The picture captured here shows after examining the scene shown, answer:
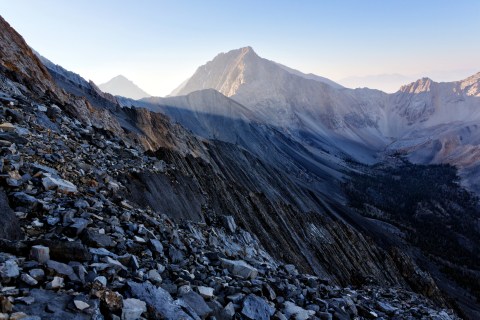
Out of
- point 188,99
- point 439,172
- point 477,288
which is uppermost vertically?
point 188,99

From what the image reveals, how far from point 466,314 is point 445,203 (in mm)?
102663

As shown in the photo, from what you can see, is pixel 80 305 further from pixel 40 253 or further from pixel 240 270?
→ pixel 240 270

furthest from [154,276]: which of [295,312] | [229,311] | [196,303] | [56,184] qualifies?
[56,184]

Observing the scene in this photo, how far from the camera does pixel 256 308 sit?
859cm

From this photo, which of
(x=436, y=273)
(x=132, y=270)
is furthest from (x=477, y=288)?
(x=132, y=270)

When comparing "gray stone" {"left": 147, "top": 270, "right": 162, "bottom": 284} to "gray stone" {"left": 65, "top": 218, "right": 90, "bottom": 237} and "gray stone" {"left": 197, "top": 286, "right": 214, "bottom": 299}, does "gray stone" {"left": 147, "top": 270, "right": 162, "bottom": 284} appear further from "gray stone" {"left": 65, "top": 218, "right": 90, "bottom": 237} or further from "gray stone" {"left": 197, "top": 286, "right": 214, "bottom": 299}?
"gray stone" {"left": 65, "top": 218, "right": 90, "bottom": 237}

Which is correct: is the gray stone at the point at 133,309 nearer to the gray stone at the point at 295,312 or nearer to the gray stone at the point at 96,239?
the gray stone at the point at 96,239

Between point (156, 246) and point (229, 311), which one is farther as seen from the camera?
point (156, 246)

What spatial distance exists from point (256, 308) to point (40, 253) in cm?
521

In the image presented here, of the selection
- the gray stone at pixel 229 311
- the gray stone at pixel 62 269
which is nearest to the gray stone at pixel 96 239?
the gray stone at pixel 62 269

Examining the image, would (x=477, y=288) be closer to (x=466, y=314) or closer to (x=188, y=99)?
(x=466, y=314)

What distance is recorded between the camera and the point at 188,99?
5704 inches

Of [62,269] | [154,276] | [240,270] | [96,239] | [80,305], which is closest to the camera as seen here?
[80,305]

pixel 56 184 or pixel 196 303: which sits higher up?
pixel 56 184
